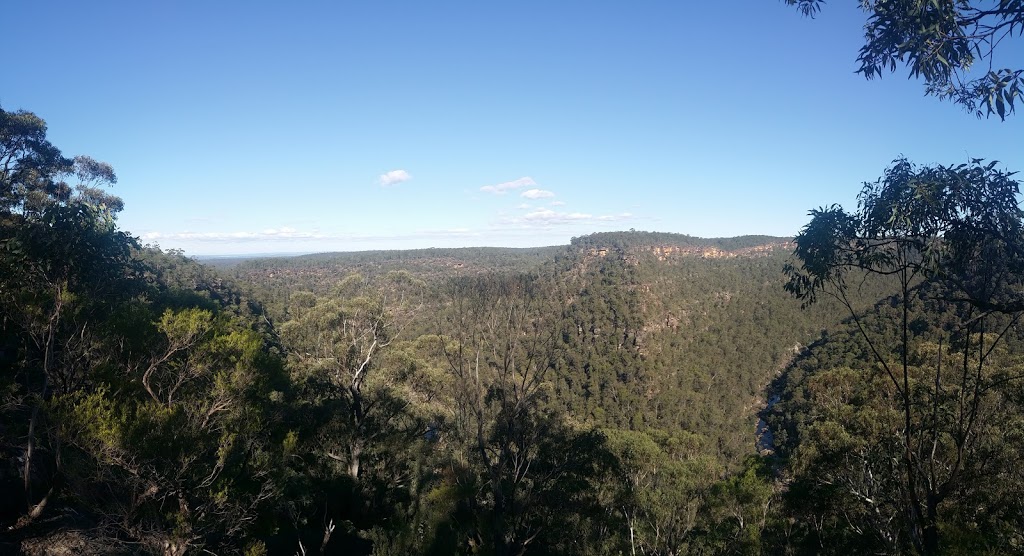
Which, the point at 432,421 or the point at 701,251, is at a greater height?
the point at 701,251

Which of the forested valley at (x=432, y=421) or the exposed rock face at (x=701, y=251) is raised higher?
the exposed rock face at (x=701, y=251)

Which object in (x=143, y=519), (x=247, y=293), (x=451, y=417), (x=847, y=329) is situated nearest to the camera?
(x=143, y=519)

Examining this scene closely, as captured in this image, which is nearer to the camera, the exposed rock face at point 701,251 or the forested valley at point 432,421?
the forested valley at point 432,421

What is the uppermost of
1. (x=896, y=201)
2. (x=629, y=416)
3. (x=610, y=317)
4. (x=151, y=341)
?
(x=896, y=201)

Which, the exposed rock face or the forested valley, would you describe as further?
the exposed rock face

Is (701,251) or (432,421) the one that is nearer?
(432,421)

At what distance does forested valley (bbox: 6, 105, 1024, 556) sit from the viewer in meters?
5.85

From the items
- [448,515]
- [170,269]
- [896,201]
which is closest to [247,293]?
[170,269]

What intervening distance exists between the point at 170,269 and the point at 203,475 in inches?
1399

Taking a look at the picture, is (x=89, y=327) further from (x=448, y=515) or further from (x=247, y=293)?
(x=247, y=293)

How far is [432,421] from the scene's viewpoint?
56.7 feet

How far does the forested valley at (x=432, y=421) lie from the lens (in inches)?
230

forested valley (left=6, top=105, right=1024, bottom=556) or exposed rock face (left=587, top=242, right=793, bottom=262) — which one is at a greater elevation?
Result: exposed rock face (left=587, top=242, right=793, bottom=262)

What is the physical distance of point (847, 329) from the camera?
5128 centimetres
